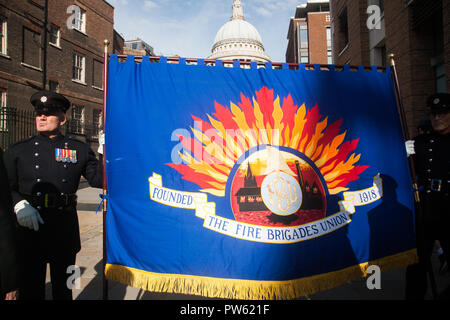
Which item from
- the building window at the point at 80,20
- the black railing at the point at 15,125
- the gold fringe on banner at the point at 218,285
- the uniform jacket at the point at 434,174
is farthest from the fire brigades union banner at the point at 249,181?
the building window at the point at 80,20

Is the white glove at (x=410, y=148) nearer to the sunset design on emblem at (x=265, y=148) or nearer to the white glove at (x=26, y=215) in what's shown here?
the sunset design on emblem at (x=265, y=148)

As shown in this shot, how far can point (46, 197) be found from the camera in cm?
222

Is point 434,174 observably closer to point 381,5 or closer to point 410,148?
point 410,148

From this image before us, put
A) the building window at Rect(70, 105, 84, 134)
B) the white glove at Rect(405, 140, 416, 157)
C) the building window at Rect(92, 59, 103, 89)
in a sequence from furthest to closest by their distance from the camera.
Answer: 1. the building window at Rect(92, 59, 103, 89)
2. the building window at Rect(70, 105, 84, 134)
3. the white glove at Rect(405, 140, 416, 157)

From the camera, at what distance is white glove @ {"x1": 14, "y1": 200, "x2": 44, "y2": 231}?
2008 mm

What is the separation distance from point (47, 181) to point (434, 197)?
146 inches

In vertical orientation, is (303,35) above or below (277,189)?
above

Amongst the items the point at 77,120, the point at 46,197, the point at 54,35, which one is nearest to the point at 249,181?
the point at 46,197

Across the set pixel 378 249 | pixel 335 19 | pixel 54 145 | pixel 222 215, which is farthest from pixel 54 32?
pixel 378 249

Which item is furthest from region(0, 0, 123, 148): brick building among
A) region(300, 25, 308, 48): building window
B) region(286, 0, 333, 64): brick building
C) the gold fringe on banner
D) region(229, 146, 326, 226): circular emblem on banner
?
region(300, 25, 308, 48): building window

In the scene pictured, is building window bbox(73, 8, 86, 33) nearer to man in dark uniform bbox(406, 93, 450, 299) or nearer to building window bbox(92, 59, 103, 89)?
building window bbox(92, 59, 103, 89)

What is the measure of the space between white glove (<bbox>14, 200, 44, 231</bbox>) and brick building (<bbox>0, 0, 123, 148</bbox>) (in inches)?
431
